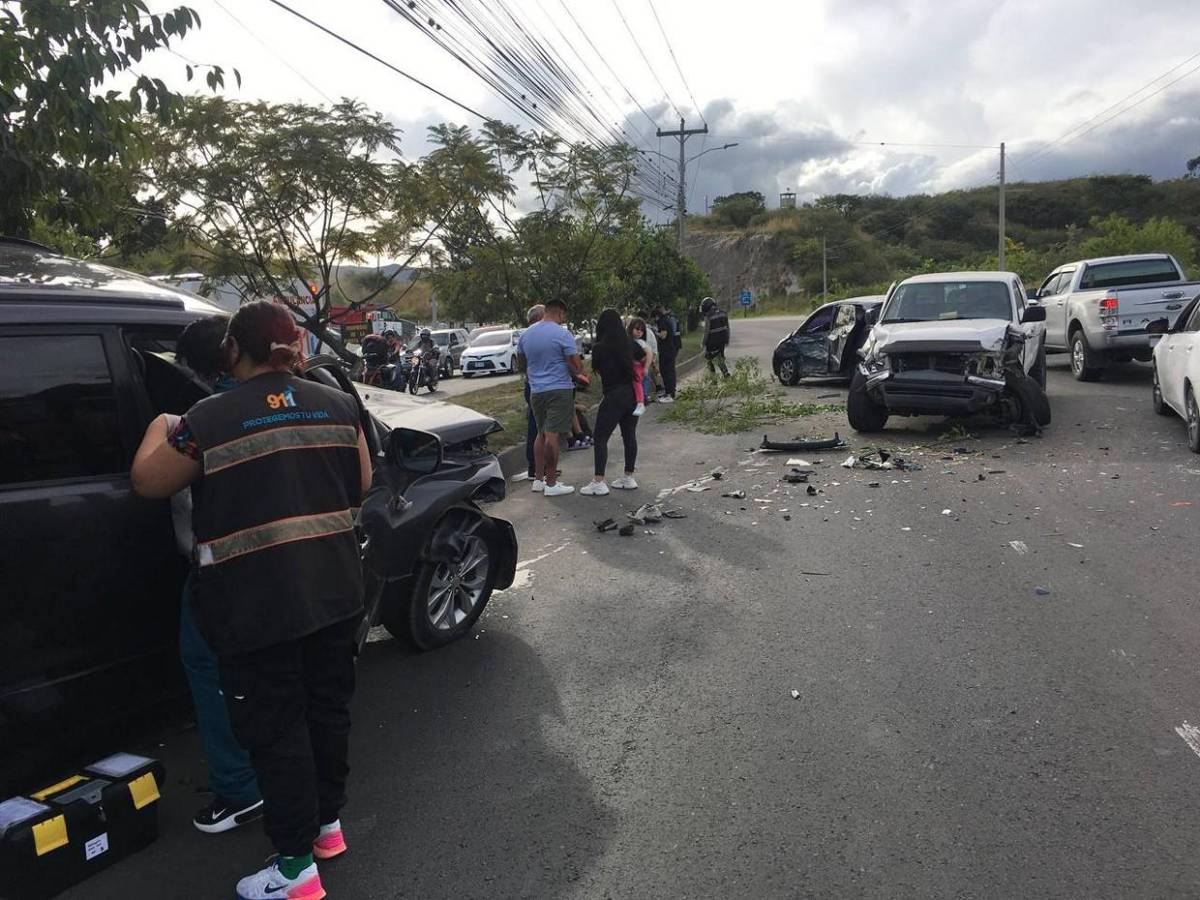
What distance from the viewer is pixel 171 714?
12.0ft

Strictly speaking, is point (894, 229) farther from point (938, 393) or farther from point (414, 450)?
point (414, 450)

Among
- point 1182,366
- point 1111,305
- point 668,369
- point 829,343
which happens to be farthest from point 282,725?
point 829,343

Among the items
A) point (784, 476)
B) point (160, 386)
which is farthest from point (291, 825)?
point (784, 476)

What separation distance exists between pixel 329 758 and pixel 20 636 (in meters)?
1.06

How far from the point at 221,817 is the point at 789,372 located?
15.9 m

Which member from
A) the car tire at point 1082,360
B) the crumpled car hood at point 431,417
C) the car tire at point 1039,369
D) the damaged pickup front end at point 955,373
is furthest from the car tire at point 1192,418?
the crumpled car hood at point 431,417

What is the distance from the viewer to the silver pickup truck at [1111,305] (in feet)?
44.9

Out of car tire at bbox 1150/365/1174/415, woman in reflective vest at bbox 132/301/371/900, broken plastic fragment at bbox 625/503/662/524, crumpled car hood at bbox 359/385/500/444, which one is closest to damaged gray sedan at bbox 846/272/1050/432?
car tire at bbox 1150/365/1174/415

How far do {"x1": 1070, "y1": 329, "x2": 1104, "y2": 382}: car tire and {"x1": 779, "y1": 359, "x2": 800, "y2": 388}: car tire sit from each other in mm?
4803

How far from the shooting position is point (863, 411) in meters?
11.3

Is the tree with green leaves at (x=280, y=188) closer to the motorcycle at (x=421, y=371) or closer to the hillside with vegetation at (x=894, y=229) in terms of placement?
the motorcycle at (x=421, y=371)

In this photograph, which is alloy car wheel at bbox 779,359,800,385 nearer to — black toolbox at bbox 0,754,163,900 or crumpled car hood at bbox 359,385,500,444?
crumpled car hood at bbox 359,385,500,444

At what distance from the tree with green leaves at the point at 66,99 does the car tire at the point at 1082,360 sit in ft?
45.0

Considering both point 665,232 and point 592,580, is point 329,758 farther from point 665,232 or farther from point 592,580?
point 665,232
